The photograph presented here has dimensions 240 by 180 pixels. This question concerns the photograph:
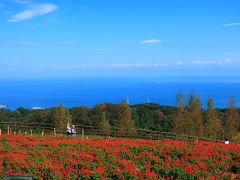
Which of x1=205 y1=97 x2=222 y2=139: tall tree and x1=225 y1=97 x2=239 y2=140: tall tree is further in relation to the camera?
x1=225 y1=97 x2=239 y2=140: tall tree

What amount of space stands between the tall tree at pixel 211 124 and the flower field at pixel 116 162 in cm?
4185

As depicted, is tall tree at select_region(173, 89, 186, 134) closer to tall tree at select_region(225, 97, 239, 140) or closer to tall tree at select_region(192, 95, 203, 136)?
tall tree at select_region(192, 95, 203, 136)

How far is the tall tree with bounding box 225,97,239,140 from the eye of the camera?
62.3m

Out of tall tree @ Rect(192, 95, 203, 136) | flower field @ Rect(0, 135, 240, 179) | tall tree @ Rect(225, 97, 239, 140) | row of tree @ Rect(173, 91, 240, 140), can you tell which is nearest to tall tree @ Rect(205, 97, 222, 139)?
row of tree @ Rect(173, 91, 240, 140)

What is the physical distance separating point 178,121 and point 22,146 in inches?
1686

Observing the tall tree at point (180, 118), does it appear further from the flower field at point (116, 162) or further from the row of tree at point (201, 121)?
the flower field at point (116, 162)

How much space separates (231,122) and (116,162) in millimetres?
50712

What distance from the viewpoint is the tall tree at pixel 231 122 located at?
205 ft

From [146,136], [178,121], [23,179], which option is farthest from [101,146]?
[178,121]

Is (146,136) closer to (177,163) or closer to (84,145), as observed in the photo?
(84,145)

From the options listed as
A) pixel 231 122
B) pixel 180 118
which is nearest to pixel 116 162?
pixel 180 118

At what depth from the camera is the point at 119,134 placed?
146ft

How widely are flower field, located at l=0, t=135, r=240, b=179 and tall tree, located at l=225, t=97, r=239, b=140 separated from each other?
44.2 m

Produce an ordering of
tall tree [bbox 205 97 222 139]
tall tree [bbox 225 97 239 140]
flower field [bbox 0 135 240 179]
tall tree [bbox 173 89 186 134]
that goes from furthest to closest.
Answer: tall tree [bbox 225 97 239 140] → tall tree [bbox 205 97 222 139] → tall tree [bbox 173 89 186 134] → flower field [bbox 0 135 240 179]
